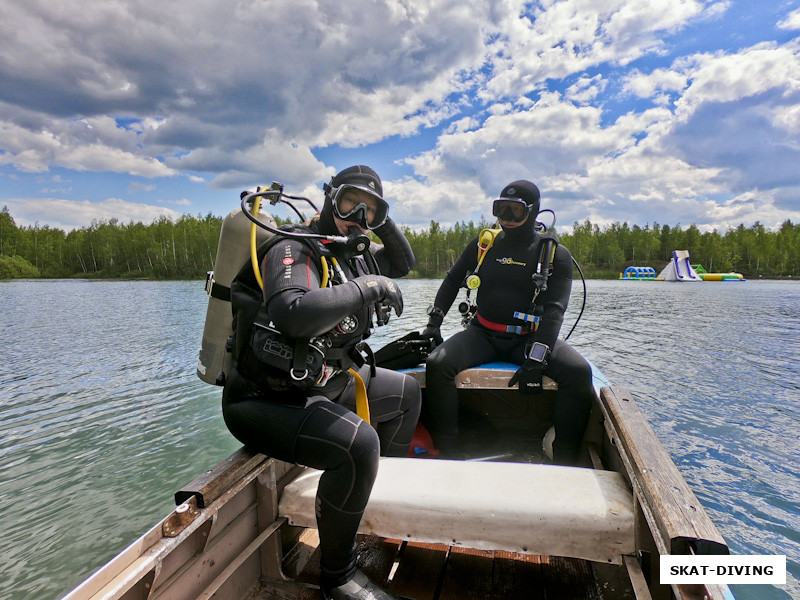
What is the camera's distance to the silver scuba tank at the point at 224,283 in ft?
7.55

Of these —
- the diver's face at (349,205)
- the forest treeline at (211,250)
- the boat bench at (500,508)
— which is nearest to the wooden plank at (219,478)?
the boat bench at (500,508)

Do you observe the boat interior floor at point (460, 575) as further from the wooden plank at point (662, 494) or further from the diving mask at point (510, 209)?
the diving mask at point (510, 209)

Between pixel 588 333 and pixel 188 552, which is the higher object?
pixel 188 552

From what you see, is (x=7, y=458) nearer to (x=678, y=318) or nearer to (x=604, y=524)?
(x=604, y=524)

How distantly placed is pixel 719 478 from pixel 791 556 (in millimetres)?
1281

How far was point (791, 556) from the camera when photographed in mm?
3191

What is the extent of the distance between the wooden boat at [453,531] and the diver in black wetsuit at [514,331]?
678mm

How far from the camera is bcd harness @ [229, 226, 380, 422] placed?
187 cm

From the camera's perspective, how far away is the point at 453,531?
1.85 m

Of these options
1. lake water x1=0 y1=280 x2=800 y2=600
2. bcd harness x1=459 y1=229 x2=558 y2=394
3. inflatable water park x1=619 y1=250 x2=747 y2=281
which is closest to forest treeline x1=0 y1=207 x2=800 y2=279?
inflatable water park x1=619 y1=250 x2=747 y2=281

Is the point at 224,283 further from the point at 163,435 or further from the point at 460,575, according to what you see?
the point at 163,435

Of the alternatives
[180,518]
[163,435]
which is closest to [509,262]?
[180,518]

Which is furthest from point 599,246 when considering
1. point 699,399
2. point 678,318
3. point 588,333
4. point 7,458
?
point 7,458

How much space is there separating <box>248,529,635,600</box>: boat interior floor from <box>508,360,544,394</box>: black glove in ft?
3.83
